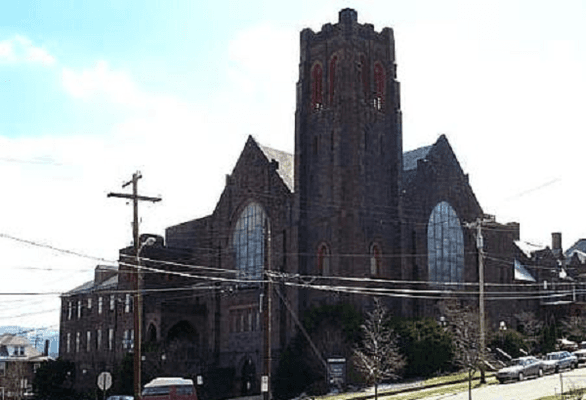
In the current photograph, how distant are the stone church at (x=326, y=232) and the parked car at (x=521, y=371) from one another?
43.8 ft

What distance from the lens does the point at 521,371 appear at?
50.9 m

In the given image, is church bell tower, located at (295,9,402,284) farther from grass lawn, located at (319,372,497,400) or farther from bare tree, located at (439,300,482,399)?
grass lawn, located at (319,372,497,400)

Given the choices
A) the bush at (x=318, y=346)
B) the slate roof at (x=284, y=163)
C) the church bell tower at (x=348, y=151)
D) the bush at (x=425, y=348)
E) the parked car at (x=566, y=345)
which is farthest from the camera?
the slate roof at (x=284, y=163)

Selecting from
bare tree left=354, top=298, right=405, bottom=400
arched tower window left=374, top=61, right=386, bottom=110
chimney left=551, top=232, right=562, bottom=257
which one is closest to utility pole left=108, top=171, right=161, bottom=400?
bare tree left=354, top=298, right=405, bottom=400

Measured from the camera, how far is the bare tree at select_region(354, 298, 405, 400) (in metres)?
52.5

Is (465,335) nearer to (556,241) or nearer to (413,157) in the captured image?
(413,157)

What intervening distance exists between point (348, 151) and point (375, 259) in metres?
8.74

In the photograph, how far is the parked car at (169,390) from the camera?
42.8 meters

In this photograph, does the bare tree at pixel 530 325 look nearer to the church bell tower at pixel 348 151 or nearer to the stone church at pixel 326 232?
the stone church at pixel 326 232

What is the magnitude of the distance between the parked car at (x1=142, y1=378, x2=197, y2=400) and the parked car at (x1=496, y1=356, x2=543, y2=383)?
1898 centimetres

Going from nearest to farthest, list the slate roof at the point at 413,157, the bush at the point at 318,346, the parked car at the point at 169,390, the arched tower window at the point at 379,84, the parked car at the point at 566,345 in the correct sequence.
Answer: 1. the parked car at the point at 169,390
2. the bush at the point at 318,346
3. the parked car at the point at 566,345
4. the arched tower window at the point at 379,84
5. the slate roof at the point at 413,157

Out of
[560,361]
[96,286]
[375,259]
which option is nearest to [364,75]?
[375,259]

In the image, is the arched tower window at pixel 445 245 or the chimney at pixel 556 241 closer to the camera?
the arched tower window at pixel 445 245

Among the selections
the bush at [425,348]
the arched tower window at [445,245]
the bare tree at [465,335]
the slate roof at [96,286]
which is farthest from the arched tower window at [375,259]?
the slate roof at [96,286]
